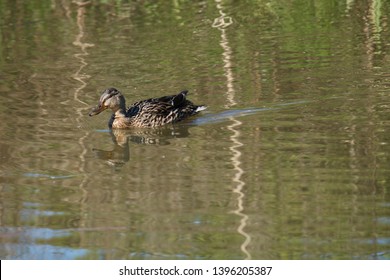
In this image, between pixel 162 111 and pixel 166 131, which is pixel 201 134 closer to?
pixel 166 131

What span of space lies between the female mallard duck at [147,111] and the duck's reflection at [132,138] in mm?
110

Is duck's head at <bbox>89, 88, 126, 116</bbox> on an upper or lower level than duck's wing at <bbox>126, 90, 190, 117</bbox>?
upper

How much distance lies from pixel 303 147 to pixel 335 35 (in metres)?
5.77

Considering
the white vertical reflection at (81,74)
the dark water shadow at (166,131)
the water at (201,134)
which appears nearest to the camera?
the water at (201,134)

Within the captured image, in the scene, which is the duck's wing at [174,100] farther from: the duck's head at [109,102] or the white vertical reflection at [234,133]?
the white vertical reflection at [234,133]

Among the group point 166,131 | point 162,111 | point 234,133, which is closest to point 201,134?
point 234,133

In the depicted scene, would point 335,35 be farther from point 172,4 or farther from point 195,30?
point 172,4

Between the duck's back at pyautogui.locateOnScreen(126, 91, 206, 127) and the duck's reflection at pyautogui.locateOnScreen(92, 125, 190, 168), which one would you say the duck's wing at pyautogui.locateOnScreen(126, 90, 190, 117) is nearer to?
the duck's back at pyautogui.locateOnScreen(126, 91, 206, 127)

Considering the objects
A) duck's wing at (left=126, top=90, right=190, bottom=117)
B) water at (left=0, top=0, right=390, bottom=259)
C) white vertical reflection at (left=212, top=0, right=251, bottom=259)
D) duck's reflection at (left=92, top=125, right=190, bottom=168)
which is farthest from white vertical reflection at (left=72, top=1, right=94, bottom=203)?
white vertical reflection at (left=212, top=0, right=251, bottom=259)

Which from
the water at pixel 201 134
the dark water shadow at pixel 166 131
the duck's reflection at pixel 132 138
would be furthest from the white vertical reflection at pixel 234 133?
the duck's reflection at pixel 132 138

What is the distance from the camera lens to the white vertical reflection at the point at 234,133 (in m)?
9.01

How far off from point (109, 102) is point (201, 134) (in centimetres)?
148

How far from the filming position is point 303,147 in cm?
1119

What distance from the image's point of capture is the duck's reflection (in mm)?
11562
